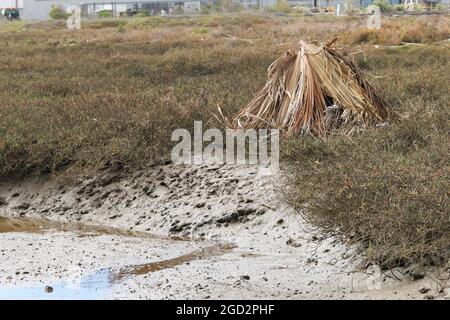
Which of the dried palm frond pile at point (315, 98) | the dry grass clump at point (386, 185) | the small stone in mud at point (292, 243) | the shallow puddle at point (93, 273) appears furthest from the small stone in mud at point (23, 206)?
the small stone in mud at point (292, 243)

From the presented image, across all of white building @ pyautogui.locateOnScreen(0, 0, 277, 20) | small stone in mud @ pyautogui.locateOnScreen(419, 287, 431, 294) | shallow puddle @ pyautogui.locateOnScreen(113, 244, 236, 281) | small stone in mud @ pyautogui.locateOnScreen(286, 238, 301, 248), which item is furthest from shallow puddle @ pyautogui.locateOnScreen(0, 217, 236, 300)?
white building @ pyautogui.locateOnScreen(0, 0, 277, 20)

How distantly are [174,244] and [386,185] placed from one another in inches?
87.6

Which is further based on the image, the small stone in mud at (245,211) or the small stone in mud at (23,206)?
the small stone in mud at (23,206)

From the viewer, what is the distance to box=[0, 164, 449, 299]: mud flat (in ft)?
22.1

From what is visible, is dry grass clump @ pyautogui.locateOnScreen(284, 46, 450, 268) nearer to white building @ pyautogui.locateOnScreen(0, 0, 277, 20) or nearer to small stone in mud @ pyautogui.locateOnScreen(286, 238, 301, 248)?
small stone in mud @ pyautogui.locateOnScreen(286, 238, 301, 248)

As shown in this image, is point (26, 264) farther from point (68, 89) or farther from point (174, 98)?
point (68, 89)

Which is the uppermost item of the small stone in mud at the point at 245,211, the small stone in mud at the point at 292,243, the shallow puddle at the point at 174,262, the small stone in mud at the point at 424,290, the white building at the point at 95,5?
the small stone in mud at the point at 424,290

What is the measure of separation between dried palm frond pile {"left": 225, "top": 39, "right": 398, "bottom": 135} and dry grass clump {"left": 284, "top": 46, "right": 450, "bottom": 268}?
1.46 ft

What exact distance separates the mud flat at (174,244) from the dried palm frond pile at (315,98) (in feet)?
3.75

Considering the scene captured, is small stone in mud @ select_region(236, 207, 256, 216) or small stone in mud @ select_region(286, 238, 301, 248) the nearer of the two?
small stone in mud @ select_region(286, 238, 301, 248)

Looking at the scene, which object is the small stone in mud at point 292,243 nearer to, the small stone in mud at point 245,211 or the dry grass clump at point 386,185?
the dry grass clump at point 386,185

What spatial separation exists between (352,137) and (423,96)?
3058mm

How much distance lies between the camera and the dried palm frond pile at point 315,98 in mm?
10359

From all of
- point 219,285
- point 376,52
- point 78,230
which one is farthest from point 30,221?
point 376,52
